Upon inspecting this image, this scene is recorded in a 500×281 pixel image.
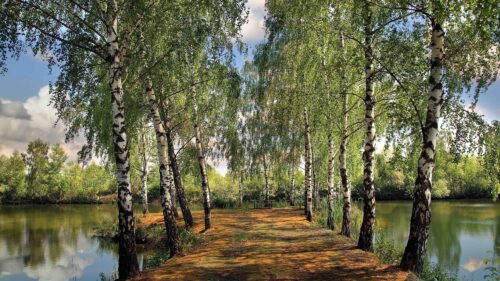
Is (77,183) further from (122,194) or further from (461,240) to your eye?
(122,194)

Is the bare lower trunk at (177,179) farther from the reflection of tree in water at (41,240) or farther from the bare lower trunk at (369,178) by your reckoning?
the bare lower trunk at (369,178)

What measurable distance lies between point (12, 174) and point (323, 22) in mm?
91617

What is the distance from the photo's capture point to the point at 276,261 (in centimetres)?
1094

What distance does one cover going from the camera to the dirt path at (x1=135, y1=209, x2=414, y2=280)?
9297 mm

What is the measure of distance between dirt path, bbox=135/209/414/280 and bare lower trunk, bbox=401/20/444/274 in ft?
2.07

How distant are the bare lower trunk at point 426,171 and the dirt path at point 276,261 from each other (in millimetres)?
632

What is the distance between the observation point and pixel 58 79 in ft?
36.9

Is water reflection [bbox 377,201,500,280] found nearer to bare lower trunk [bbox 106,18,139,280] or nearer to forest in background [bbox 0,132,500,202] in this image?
bare lower trunk [bbox 106,18,139,280]

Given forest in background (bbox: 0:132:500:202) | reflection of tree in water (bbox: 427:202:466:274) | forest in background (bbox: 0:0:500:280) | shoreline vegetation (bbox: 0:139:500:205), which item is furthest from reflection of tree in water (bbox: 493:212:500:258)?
shoreline vegetation (bbox: 0:139:500:205)

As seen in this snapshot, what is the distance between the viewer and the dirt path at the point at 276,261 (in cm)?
930

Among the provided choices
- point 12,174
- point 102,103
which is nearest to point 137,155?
point 102,103

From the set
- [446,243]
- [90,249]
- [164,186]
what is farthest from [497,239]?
[90,249]

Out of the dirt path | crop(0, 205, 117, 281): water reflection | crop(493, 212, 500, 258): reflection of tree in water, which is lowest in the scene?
crop(493, 212, 500, 258): reflection of tree in water

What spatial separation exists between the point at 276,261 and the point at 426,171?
4716 millimetres
